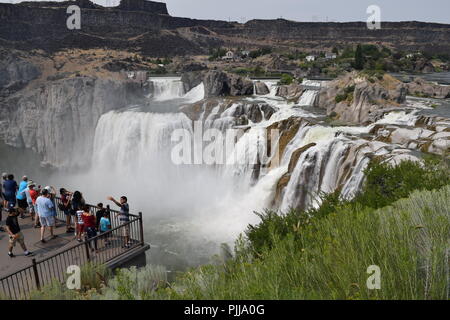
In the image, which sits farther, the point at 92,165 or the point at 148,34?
the point at 148,34

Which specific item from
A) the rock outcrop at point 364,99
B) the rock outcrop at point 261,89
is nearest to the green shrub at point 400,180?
the rock outcrop at point 364,99

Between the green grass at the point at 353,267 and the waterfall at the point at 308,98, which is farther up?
the waterfall at the point at 308,98

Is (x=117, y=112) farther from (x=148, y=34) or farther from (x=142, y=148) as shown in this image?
(x=148, y=34)

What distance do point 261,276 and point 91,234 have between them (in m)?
6.82

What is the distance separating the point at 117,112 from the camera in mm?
32531

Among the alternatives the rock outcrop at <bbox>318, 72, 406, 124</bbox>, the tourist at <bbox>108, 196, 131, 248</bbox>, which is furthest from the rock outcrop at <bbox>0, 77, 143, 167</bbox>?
the tourist at <bbox>108, 196, 131, 248</bbox>

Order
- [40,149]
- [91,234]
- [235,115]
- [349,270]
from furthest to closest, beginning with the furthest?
[40,149], [235,115], [91,234], [349,270]

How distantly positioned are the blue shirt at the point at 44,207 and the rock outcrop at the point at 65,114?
80.7 ft

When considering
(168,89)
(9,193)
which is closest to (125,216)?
(9,193)

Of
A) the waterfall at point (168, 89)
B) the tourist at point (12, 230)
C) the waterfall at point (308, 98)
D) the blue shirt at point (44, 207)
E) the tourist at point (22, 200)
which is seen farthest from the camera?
the waterfall at point (168, 89)

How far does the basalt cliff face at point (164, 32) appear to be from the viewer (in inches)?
2992

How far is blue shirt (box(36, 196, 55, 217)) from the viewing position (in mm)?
9781

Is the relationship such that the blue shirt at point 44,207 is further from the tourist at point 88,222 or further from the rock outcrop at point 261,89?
the rock outcrop at point 261,89
